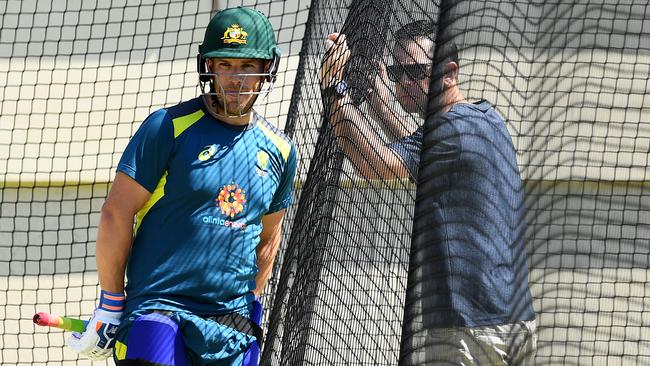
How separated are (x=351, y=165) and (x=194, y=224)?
685 millimetres

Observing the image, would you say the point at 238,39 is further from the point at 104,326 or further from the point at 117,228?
the point at 104,326

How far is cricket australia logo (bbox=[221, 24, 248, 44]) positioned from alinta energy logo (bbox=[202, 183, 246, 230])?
41 cm

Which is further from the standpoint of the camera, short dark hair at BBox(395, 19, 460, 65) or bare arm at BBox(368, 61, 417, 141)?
bare arm at BBox(368, 61, 417, 141)

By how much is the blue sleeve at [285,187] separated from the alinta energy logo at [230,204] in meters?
0.21

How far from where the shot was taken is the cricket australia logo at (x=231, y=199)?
10.2 feet

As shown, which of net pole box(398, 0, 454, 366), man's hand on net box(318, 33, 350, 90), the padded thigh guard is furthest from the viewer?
man's hand on net box(318, 33, 350, 90)

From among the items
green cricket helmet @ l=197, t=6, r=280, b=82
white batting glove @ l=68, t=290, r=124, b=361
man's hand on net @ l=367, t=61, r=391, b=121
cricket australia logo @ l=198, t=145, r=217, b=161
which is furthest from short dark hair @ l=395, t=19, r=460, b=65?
white batting glove @ l=68, t=290, r=124, b=361

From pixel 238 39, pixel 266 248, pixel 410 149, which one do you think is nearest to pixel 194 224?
pixel 266 248

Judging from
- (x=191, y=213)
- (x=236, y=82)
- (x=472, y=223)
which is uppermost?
(x=236, y=82)

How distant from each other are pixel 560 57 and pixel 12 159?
467 centimetres

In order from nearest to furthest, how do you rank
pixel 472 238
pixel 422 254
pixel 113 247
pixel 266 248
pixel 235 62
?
1. pixel 472 238
2. pixel 422 254
3. pixel 113 247
4. pixel 235 62
5. pixel 266 248

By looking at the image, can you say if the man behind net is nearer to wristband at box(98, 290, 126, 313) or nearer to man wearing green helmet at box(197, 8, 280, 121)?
man wearing green helmet at box(197, 8, 280, 121)

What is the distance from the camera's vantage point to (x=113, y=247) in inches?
121

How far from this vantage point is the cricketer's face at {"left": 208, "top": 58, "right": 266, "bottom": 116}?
10.2 ft
